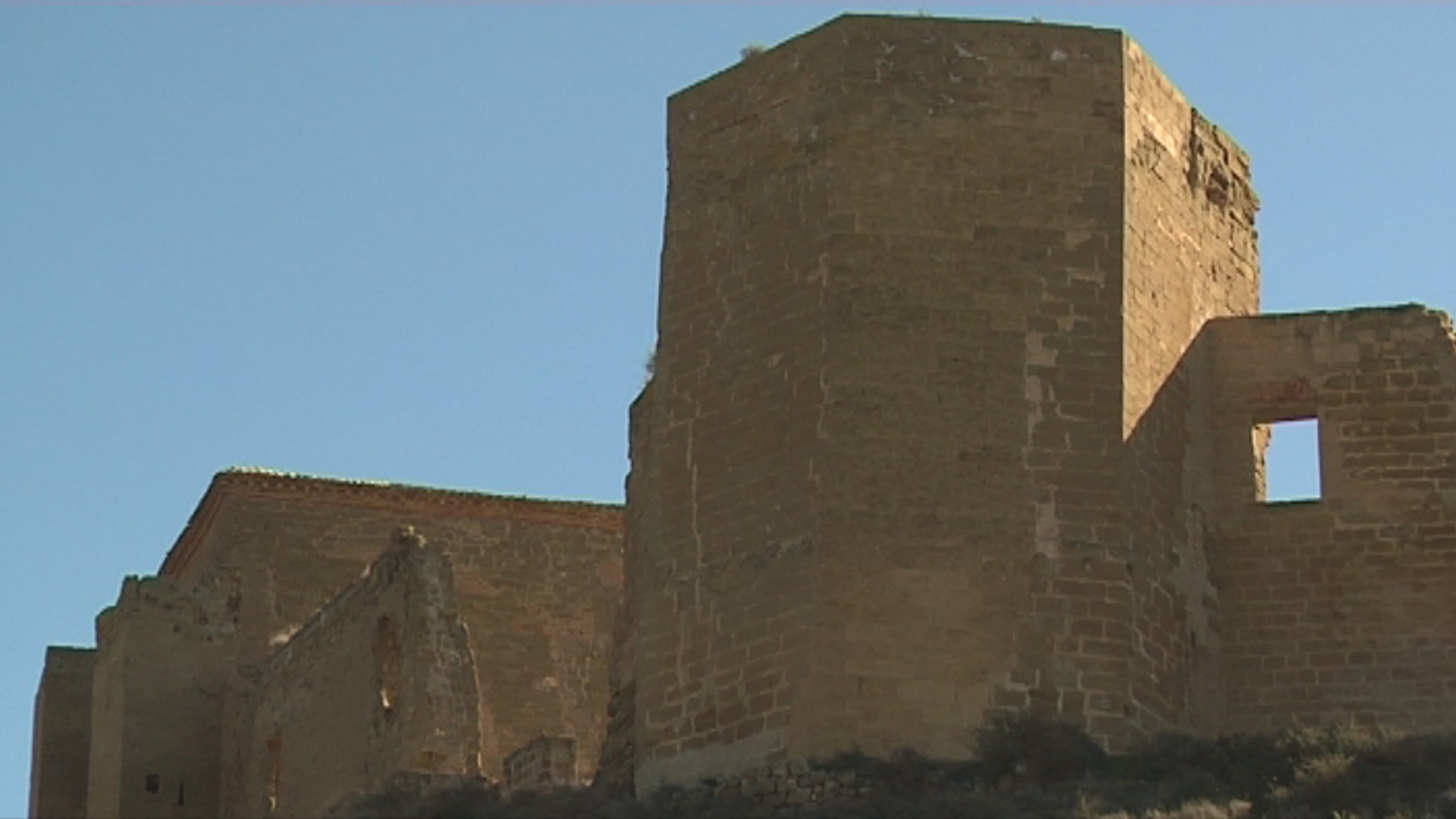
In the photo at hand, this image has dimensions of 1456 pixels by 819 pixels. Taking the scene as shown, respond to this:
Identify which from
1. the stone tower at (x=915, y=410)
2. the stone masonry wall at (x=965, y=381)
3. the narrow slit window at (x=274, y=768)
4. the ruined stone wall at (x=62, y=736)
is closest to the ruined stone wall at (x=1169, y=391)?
the stone tower at (x=915, y=410)

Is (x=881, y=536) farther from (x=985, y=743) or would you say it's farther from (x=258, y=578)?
(x=258, y=578)

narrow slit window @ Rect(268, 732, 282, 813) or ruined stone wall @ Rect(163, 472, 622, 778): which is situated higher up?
ruined stone wall @ Rect(163, 472, 622, 778)

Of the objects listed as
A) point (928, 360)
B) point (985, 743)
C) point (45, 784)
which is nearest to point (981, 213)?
point (928, 360)

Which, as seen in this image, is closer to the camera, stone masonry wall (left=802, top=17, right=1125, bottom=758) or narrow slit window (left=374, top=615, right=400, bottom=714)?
stone masonry wall (left=802, top=17, right=1125, bottom=758)

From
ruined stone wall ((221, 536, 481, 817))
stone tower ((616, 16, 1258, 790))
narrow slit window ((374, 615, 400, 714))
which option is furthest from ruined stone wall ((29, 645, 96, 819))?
stone tower ((616, 16, 1258, 790))

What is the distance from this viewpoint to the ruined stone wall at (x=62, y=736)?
32562mm

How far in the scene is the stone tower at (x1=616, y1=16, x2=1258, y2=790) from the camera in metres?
23.7

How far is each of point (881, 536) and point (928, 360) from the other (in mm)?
1098

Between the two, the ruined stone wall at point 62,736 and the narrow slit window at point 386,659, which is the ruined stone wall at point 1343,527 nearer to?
the narrow slit window at point 386,659

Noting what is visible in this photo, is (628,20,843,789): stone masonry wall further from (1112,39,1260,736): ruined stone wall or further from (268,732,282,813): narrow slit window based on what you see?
(268,732,282,813): narrow slit window

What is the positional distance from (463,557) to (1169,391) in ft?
25.3

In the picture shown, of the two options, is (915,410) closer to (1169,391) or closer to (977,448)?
(977,448)

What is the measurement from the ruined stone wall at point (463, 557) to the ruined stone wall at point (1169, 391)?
21.5 feet

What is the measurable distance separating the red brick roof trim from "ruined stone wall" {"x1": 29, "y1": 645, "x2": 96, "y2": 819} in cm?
221
